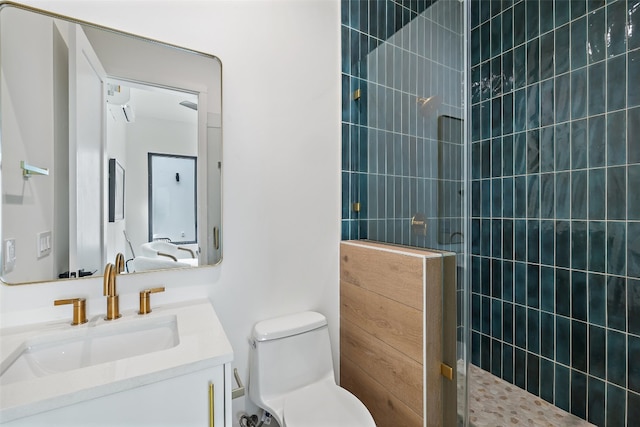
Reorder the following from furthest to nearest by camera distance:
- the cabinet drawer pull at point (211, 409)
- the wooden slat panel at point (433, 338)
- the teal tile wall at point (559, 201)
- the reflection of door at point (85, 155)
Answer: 1. the teal tile wall at point (559, 201)
2. the wooden slat panel at point (433, 338)
3. the reflection of door at point (85, 155)
4. the cabinet drawer pull at point (211, 409)

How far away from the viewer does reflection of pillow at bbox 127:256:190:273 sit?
1.14 m

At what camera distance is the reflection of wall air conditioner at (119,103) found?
1.11m

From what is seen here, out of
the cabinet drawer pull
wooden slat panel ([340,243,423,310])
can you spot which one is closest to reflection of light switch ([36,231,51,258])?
the cabinet drawer pull

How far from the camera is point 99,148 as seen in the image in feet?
3.58

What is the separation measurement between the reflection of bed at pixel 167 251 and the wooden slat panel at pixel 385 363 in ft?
2.95

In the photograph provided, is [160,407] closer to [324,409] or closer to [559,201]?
[324,409]

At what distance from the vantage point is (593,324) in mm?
1502

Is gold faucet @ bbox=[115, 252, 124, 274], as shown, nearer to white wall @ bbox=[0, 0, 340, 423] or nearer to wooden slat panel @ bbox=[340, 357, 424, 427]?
white wall @ bbox=[0, 0, 340, 423]

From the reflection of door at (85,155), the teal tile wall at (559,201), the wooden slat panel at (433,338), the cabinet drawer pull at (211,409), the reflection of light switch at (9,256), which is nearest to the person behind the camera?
the cabinet drawer pull at (211,409)

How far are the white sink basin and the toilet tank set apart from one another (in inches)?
16.1

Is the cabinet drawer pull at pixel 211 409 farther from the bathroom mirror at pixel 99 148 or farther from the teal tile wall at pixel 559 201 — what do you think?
the teal tile wall at pixel 559 201

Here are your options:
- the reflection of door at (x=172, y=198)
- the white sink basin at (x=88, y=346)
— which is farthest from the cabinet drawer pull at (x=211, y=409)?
the reflection of door at (x=172, y=198)

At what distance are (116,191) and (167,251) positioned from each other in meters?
0.29

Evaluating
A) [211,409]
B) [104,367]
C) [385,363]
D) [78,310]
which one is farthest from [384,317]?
[78,310]
